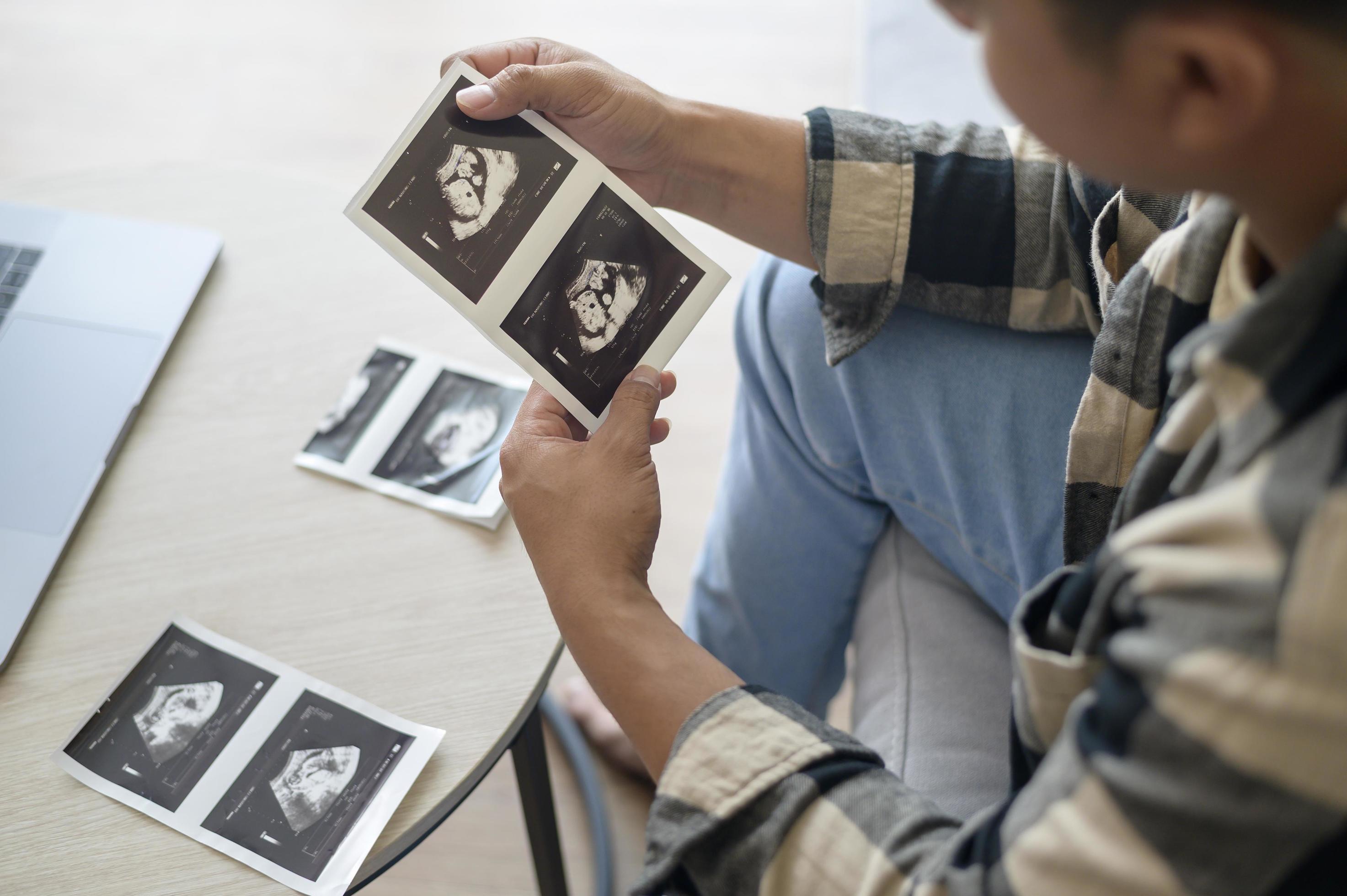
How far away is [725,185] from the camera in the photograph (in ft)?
3.18

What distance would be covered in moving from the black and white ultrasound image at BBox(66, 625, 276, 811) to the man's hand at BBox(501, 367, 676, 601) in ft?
0.80

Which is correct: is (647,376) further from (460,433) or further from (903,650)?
(903,650)

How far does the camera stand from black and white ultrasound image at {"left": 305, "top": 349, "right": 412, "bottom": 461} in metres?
0.93

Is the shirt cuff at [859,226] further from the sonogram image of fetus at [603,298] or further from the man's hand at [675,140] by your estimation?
the sonogram image of fetus at [603,298]

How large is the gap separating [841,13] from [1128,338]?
2.02 metres

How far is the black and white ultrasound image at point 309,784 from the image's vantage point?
72 cm

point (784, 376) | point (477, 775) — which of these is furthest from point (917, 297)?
point (477, 775)

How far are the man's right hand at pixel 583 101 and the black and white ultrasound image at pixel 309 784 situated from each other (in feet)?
1.69

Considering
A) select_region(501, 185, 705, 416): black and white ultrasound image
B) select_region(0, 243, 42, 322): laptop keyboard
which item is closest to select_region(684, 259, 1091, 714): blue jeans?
select_region(501, 185, 705, 416): black and white ultrasound image

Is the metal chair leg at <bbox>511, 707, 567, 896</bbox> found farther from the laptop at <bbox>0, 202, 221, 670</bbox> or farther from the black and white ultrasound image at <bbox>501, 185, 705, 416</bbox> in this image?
the laptop at <bbox>0, 202, 221, 670</bbox>

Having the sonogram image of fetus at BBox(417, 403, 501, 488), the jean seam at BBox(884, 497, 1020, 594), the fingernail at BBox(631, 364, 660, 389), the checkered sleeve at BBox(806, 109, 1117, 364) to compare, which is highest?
the checkered sleeve at BBox(806, 109, 1117, 364)

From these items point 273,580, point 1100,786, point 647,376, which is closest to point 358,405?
point 273,580

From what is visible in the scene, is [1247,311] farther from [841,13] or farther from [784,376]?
[841,13]

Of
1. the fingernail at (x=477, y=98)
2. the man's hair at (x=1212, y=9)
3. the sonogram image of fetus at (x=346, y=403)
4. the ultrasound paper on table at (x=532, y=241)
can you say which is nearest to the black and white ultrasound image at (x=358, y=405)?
the sonogram image of fetus at (x=346, y=403)
